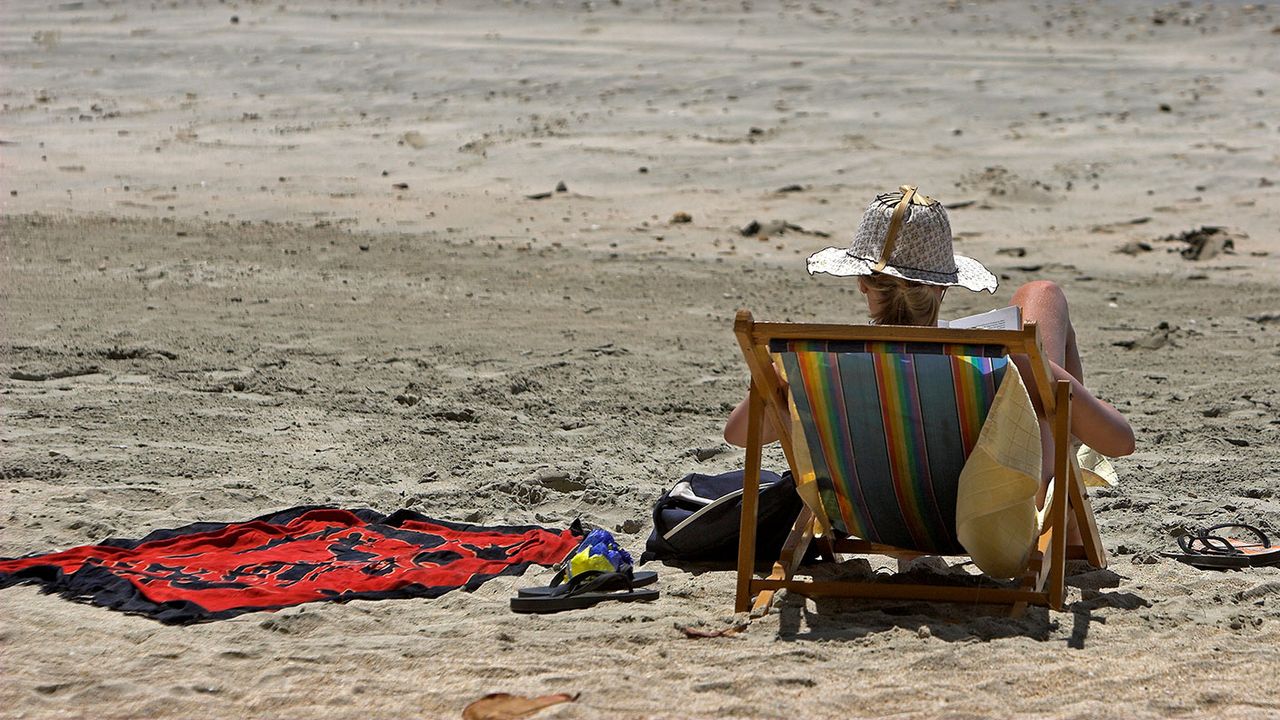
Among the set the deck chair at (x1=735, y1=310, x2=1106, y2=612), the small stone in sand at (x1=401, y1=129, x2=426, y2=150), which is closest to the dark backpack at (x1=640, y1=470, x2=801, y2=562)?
the deck chair at (x1=735, y1=310, x2=1106, y2=612)

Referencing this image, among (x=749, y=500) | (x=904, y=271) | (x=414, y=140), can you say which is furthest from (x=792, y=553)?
(x=414, y=140)

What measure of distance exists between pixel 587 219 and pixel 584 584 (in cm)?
662

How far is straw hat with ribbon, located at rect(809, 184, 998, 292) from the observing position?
373 centimetres

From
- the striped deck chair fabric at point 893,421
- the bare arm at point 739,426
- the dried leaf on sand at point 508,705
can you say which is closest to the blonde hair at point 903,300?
the striped deck chair fabric at point 893,421

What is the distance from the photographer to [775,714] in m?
3.32

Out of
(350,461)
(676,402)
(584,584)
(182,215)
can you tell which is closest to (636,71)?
(182,215)

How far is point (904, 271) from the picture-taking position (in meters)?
3.74

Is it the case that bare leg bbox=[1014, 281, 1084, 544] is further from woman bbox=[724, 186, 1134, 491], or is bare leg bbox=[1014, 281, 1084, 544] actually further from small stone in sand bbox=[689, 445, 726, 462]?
small stone in sand bbox=[689, 445, 726, 462]

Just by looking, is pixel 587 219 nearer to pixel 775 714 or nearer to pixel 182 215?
pixel 182 215

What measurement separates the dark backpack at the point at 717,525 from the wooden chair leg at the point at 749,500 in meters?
0.46

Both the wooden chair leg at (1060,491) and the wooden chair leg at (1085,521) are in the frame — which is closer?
the wooden chair leg at (1060,491)

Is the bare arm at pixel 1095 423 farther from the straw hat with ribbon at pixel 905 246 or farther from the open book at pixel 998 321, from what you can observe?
the straw hat with ribbon at pixel 905 246

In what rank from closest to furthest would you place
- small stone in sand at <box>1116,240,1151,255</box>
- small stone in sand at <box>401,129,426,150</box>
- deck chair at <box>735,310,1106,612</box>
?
deck chair at <box>735,310,1106,612</box>, small stone in sand at <box>1116,240,1151,255</box>, small stone in sand at <box>401,129,426,150</box>

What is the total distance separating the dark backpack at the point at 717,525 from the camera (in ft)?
14.5
